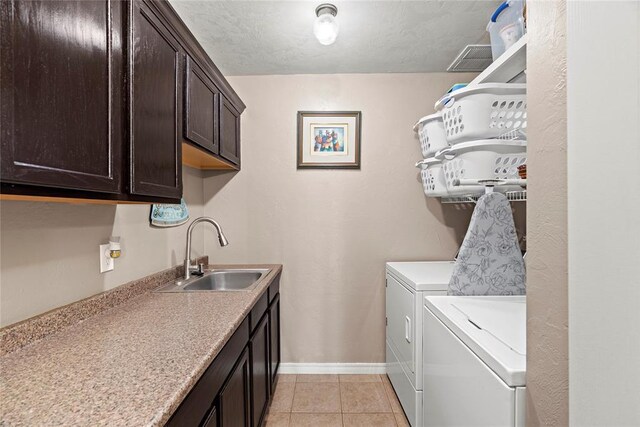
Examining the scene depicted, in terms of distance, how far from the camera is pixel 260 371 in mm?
1750

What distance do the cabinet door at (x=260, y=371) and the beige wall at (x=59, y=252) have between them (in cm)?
73

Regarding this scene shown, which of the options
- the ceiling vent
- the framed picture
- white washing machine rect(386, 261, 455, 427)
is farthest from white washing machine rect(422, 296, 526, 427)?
the ceiling vent

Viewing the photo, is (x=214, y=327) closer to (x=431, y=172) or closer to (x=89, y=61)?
(x=89, y=61)

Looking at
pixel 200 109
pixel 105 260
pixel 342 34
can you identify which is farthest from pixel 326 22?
pixel 105 260

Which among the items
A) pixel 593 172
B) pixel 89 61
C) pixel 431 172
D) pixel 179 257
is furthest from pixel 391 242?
pixel 89 61

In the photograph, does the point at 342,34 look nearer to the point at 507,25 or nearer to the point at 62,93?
the point at 507,25

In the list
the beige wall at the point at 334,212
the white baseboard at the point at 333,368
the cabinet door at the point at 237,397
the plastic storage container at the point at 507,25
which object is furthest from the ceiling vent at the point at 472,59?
the white baseboard at the point at 333,368

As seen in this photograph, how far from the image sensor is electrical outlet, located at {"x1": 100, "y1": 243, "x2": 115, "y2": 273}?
4.52ft

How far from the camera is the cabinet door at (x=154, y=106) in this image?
3.60 feet

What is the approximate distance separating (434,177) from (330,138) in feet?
2.93

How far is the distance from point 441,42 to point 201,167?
6.54 ft

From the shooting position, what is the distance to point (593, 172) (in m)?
0.62

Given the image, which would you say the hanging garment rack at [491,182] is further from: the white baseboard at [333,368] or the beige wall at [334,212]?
the white baseboard at [333,368]

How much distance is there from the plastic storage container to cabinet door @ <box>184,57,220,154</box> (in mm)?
1555
